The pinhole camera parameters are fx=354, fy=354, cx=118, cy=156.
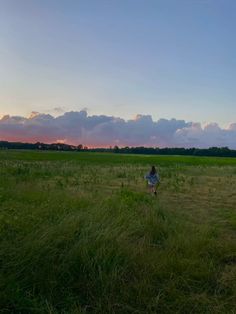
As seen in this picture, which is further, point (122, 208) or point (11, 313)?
point (122, 208)

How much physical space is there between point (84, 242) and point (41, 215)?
5.56ft

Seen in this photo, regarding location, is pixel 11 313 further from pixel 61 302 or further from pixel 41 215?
pixel 41 215

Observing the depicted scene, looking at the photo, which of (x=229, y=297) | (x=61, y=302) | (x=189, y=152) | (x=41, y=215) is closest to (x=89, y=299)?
(x=61, y=302)

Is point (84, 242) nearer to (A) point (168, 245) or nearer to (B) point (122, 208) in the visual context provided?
(A) point (168, 245)

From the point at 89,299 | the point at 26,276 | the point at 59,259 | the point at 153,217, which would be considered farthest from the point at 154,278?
the point at 153,217

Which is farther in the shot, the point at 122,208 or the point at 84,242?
the point at 122,208

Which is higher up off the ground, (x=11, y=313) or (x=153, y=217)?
(x=153, y=217)

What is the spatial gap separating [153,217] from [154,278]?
96.1 inches

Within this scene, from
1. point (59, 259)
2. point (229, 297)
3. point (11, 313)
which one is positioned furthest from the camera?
point (59, 259)

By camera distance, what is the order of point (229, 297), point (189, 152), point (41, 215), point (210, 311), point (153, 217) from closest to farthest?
point (210, 311)
point (229, 297)
point (41, 215)
point (153, 217)
point (189, 152)

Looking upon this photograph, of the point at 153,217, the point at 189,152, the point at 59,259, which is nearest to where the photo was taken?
the point at 59,259

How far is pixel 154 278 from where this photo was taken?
4953 millimetres

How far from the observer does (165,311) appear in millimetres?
4258

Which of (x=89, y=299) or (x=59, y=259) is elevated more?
(x=59, y=259)
